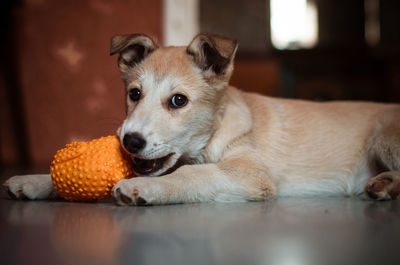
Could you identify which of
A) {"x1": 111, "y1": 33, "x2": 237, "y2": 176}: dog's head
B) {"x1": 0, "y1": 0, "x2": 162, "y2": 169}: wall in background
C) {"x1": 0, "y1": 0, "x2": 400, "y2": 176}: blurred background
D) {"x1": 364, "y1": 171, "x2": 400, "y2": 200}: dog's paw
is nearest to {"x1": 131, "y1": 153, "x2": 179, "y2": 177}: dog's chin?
{"x1": 111, "y1": 33, "x2": 237, "y2": 176}: dog's head

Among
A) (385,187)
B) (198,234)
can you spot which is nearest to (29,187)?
(198,234)

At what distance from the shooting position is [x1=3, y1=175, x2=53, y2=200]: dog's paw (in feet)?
7.54

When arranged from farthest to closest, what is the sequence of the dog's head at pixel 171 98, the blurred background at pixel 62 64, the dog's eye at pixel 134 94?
the blurred background at pixel 62 64
the dog's eye at pixel 134 94
the dog's head at pixel 171 98

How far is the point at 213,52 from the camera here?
255 cm

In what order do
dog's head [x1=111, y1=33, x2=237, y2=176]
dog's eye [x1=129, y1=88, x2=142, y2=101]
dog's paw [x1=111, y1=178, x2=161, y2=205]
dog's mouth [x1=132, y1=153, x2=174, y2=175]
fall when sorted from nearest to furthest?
dog's paw [x1=111, y1=178, x2=161, y2=205] < dog's head [x1=111, y1=33, x2=237, y2=176] < dog's mouth [x1=132, y1=153, x2=174, y2=175] < dog's eye [x1=129, y1=88, x2=142, y2=101]

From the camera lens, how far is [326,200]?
2521 millimetres

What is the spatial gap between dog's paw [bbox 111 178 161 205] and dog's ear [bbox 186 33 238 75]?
85 cm

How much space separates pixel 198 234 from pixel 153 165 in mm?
837

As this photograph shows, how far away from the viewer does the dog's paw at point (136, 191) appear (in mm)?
2012

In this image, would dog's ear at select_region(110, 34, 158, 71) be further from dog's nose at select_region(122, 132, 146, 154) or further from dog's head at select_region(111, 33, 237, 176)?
dog's nose at select_region(122, 132, 146, 154)

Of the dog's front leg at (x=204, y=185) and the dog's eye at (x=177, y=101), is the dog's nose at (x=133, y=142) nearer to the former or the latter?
the dog's front leg at (x=204, y=185)

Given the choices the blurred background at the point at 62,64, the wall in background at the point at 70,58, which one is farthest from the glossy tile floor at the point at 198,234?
the wall in background at the point at 70,58

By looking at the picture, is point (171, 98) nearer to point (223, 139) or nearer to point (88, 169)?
point (223, 139)

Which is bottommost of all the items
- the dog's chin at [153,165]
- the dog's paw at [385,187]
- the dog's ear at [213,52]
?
the dog's paw at [385,187]
